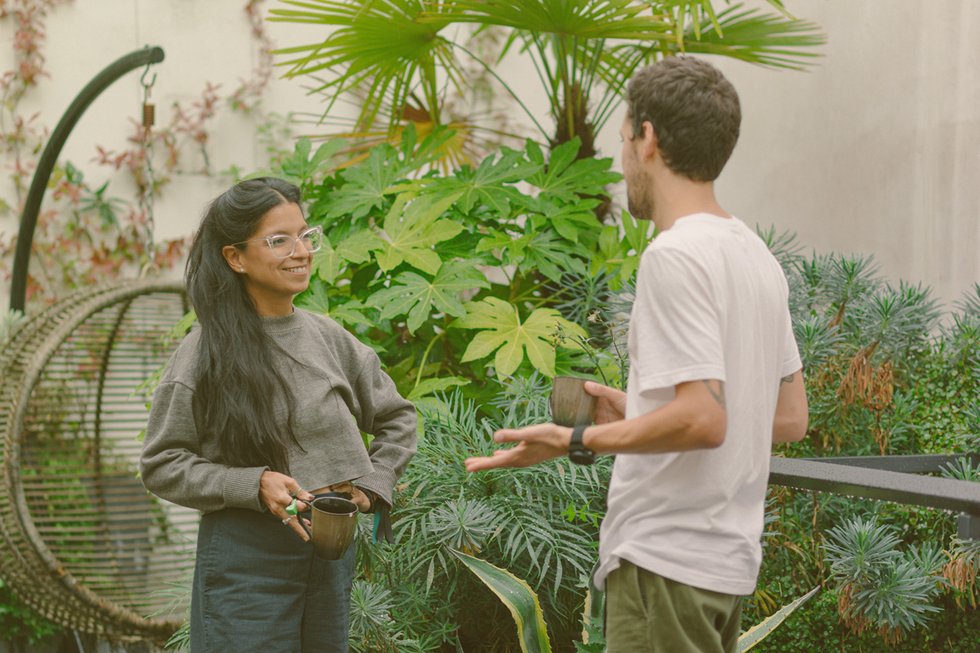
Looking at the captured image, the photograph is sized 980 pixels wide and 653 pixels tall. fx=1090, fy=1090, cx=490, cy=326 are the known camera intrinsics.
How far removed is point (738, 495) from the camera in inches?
57.3

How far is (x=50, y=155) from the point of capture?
14.4ft

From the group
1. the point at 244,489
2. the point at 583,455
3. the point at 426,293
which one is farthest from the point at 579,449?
the point at 426,293

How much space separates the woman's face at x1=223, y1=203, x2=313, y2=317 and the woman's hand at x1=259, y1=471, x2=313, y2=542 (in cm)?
35

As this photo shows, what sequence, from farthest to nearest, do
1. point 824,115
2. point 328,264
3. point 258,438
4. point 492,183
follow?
point 824,115 < point 492,183 < point 328,264 < point 258,438

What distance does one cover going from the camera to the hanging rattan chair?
365 centimetres

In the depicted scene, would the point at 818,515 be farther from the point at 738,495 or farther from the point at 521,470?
the point at 738,495

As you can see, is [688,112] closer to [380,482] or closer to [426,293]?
[380,482]

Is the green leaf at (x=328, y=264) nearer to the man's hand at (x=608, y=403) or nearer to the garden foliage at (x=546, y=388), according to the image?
the garden foliage at (x=546, y=388)

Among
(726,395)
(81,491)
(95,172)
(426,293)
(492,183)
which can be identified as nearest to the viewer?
(726,395)

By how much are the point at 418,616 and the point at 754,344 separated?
67.7 inches

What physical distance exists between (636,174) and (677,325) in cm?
25

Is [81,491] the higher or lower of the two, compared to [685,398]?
lower

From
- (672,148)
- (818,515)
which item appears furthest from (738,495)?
(818,515)

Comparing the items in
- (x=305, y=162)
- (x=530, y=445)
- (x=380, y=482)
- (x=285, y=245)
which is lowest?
(x=380, y=482)
